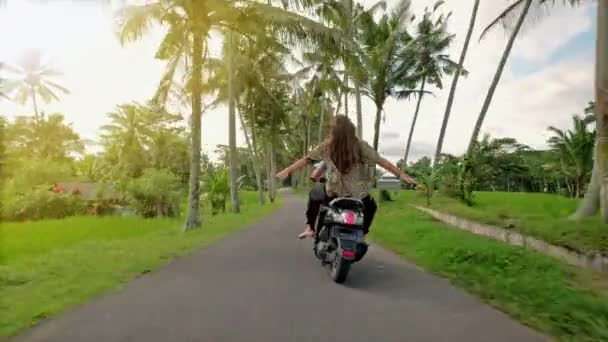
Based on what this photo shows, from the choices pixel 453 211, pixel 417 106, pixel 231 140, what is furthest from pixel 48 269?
pixel 417 106

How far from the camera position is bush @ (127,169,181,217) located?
77.4 ft

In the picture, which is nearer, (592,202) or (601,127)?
(601,127)

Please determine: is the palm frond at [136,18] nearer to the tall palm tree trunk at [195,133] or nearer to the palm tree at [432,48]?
the tall palm tree trunk at [195,133]

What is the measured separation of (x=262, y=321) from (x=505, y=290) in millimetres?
2702

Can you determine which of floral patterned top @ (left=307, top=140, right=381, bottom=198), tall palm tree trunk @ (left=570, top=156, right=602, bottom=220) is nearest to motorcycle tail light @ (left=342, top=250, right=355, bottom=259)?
floral patterned top @ (left=307, top=140, right=381, bottom=198)

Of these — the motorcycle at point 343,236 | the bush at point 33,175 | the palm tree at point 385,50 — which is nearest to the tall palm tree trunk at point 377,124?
Result: the palm tree at point 385,50

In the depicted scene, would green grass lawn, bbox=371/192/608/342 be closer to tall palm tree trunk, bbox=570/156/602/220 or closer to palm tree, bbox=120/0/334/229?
tall palm tree trunk, bbox=570/156/602/220

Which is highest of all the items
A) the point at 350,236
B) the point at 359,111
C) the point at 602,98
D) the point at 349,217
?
the point at 359,111

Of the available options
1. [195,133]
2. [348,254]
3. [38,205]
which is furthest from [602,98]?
[38,205]

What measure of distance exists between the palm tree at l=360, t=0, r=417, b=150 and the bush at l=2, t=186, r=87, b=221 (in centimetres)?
1689

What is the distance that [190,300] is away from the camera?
4.37m

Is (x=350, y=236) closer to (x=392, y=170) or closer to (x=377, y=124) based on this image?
(x=392, y=170)

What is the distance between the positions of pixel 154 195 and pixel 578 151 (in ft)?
88.4

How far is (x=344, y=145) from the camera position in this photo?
5.54 meters
